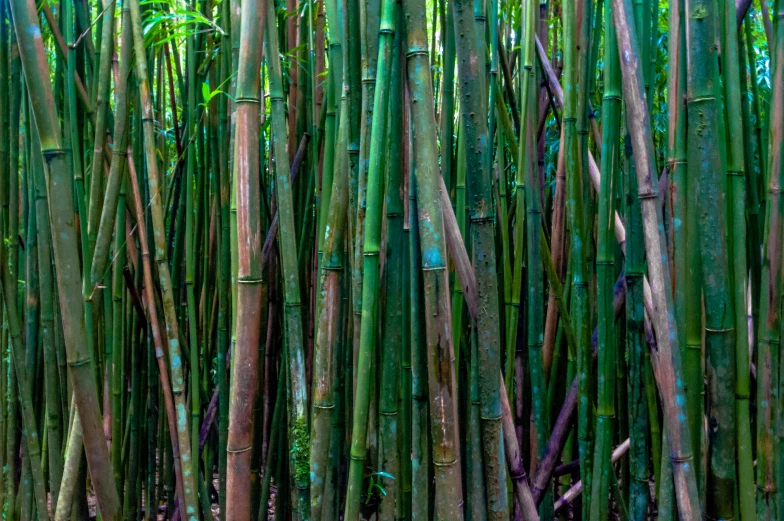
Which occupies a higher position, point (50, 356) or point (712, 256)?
point (712, 256)

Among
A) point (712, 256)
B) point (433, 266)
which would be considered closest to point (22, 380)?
point (433, 266)

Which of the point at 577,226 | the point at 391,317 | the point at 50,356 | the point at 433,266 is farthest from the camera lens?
the point at 50,356

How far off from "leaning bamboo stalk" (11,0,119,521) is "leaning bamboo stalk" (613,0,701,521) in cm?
63

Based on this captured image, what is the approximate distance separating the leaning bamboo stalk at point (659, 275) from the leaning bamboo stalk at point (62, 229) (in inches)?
24.8

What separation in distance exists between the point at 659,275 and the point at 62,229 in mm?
659

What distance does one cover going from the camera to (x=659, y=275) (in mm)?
694

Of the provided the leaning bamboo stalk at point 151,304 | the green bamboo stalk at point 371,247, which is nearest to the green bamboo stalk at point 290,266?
the green bamboo stalk at point 371,247

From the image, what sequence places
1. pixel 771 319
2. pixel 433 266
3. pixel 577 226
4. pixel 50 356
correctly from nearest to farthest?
pixel 433 266 < pixel 771 319 < pixel 577 226 < pixel 50 356

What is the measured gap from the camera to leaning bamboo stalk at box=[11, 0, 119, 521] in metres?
0.64

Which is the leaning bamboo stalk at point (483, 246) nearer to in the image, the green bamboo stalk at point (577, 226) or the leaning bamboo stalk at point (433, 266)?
the leaning bamboo stalk at point (433, 266)

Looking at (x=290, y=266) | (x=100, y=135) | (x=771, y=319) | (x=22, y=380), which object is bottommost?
(x=22, y=380)

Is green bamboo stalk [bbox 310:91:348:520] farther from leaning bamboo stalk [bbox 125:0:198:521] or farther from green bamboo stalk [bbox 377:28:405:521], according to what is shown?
leaning bamboo stalk [bbox 125:0:198:521]

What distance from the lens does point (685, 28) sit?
0.74 metres

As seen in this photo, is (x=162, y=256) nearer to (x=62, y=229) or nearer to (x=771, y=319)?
(x=62, y=229)
